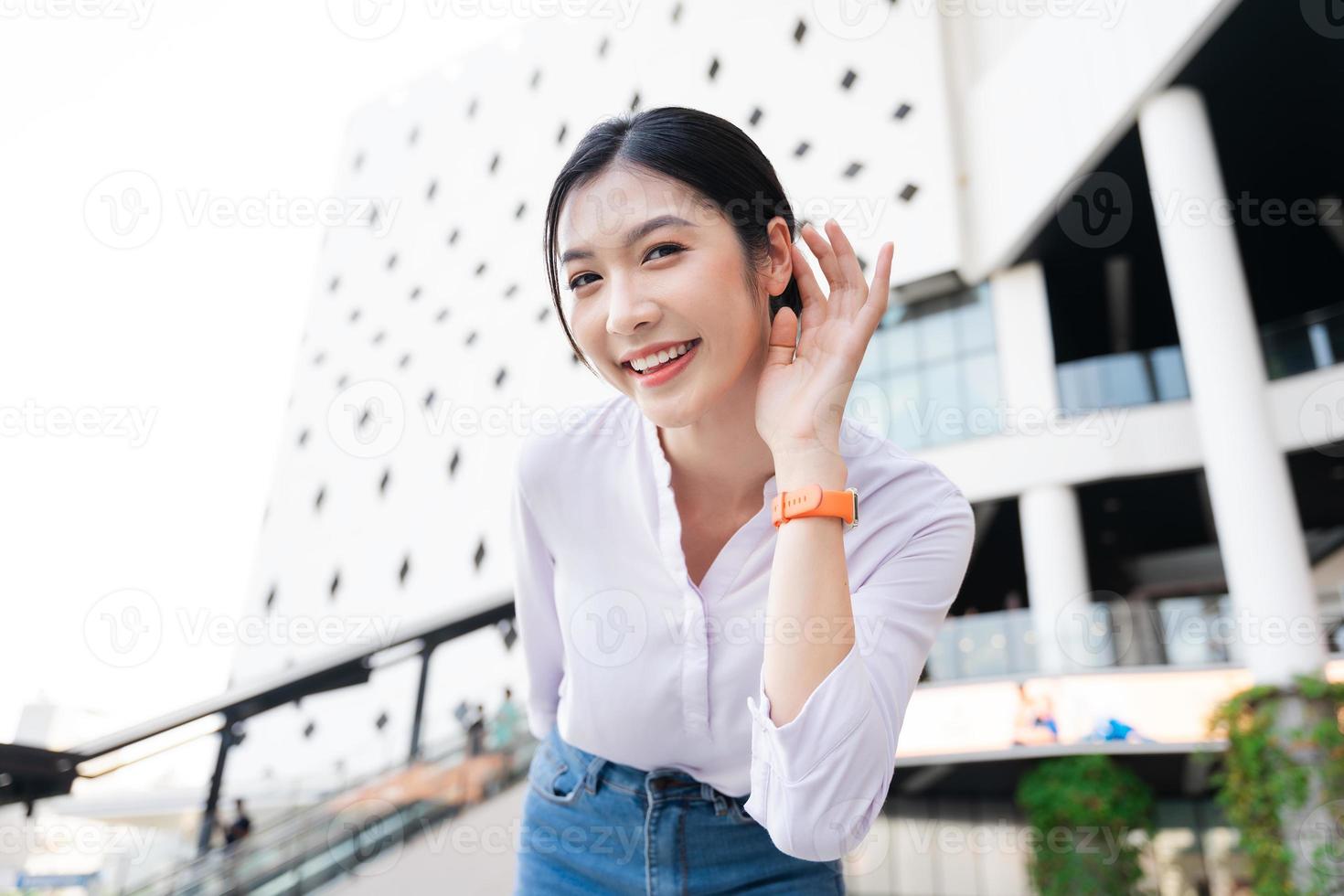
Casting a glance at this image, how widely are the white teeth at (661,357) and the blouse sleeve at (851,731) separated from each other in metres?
0.37

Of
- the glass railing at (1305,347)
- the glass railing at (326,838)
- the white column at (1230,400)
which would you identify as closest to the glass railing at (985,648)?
the white column at (1230,400)

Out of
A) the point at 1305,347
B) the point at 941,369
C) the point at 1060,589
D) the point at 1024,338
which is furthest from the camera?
the point at 941,369

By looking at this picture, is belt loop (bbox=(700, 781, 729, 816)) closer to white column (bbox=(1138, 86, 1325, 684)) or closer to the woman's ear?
the woman's ear

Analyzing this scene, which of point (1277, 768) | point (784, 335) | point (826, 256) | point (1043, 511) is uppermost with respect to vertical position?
point (1043, 511)

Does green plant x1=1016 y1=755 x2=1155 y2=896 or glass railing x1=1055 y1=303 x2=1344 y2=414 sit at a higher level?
glass railing x1=1055 y1=303 x2=1344 y2=414

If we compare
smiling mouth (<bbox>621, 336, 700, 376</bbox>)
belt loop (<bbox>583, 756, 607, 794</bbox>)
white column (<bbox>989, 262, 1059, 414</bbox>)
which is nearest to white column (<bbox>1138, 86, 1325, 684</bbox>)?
white column (<bbox>989, 262, 1059, 414</bbox>)

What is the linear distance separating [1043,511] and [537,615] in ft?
31.0

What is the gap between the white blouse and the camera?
0.94 meters

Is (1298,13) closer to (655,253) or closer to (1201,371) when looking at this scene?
(1201,371)

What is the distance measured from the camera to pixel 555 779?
48.1 inches

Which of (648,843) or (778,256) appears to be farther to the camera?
(778,256)

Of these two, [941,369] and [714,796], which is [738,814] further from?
[941,369]

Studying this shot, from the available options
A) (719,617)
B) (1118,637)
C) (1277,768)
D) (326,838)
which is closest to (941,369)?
(1118,637)

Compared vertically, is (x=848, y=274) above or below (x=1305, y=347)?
below
